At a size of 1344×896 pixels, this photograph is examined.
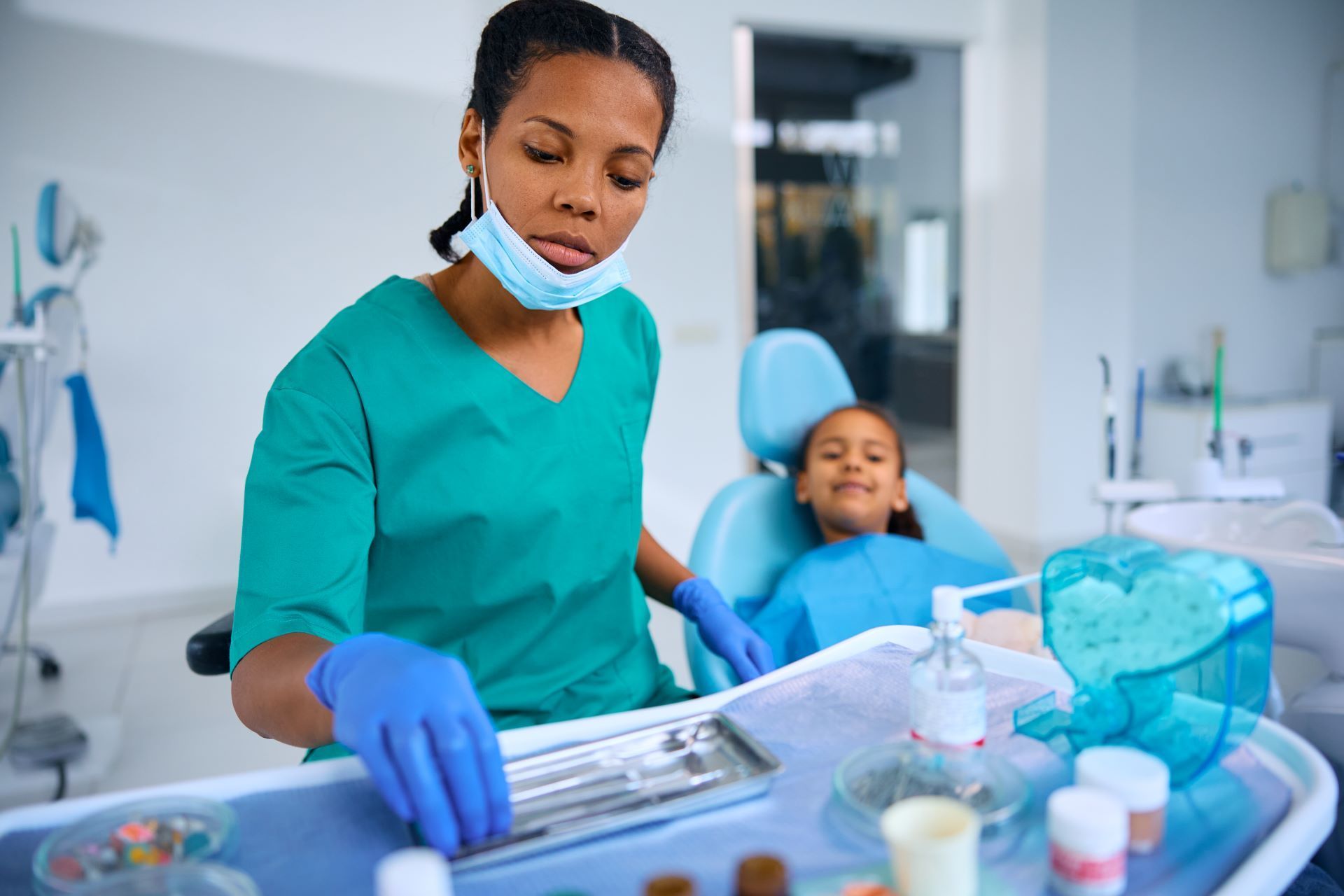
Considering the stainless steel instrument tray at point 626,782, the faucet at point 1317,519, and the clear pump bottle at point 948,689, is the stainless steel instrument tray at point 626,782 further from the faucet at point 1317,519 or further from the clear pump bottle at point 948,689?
the faucet at point 1317,519

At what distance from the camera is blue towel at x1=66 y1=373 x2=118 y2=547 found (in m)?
2.11

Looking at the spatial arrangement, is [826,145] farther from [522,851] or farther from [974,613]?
[522,851]

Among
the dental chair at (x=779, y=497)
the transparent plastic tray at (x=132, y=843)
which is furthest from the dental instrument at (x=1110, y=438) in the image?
the transparent plastic tray at (x=132, y=843)

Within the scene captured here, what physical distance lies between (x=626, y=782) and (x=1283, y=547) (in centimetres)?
122

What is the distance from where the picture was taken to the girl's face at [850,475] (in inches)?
61.7

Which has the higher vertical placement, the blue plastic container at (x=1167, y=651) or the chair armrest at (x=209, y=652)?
the blue plastic container at (x=1167, y=651)

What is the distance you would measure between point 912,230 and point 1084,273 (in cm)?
64

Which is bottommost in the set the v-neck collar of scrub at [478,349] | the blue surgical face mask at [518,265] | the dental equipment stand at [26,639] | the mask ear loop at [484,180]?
the dental equipment stand at [26,639]

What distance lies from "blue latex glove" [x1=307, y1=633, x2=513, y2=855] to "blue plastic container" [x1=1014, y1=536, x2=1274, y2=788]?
416 millimetres

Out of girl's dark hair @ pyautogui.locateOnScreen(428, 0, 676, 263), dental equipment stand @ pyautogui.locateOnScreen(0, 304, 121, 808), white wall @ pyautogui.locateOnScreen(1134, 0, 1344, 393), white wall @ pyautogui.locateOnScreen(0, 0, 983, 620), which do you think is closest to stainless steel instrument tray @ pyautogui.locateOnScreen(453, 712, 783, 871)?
girl's dark hair @ pyautogui.locateOnScreen(428, 0, 676, 263)

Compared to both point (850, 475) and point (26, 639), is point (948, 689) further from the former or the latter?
point (26, 639)

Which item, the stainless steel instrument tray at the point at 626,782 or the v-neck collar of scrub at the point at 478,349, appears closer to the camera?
the stainless steel instrument tray at the point at 626,782

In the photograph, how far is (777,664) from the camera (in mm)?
1405

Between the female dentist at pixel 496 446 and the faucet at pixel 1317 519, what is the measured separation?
87cm
